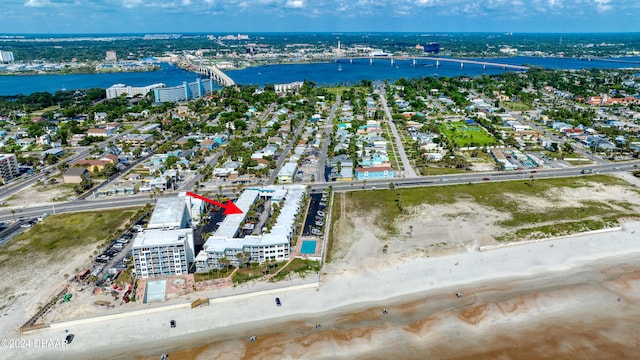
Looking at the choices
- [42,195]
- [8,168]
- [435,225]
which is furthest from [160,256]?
[8,168]

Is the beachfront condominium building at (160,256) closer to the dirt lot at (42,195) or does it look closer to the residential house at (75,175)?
the dirt lot at (42,195)

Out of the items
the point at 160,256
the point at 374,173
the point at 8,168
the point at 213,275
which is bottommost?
the point at 213,275

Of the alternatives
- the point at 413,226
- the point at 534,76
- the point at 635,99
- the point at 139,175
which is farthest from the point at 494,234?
the point at 534,76

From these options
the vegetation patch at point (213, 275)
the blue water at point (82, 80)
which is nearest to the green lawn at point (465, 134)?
the vegetation patch at point (213, 275)

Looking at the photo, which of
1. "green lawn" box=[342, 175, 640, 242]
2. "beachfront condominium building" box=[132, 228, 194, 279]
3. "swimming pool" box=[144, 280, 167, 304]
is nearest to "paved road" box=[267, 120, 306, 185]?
"green lawn" box=[342, 175, 640, 242]

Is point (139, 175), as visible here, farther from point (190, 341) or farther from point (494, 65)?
point (494, 65)

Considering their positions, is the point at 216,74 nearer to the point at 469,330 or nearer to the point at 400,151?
the point at 400,151

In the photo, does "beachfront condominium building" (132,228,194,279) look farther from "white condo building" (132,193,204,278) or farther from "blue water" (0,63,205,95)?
"blue water" (0,63,205,95)
